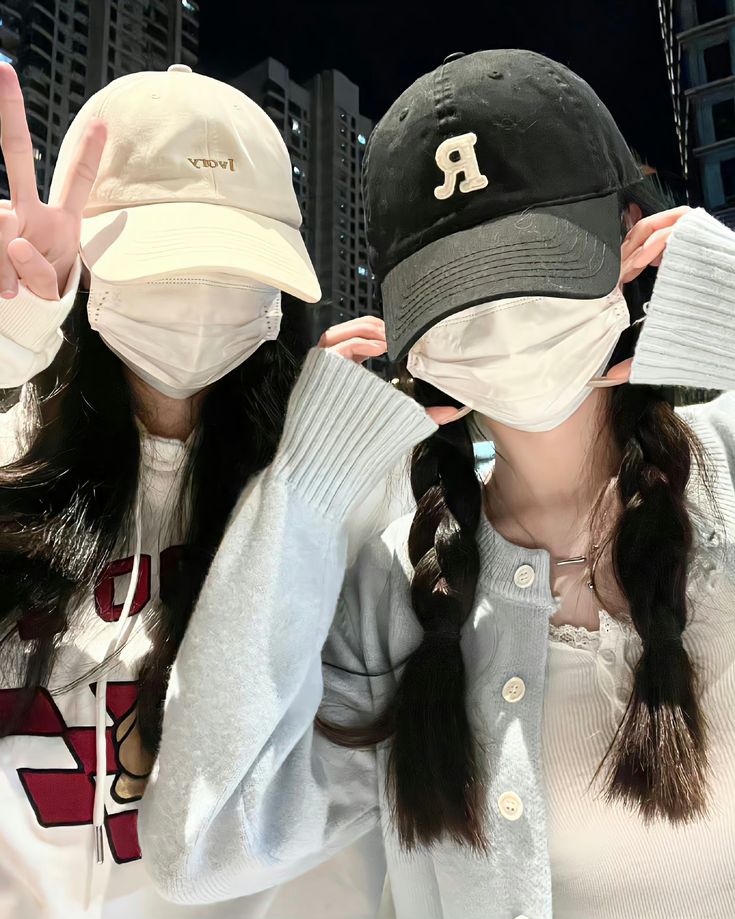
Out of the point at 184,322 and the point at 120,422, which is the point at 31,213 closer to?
the point at 184,322

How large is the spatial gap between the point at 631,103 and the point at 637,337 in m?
1.29

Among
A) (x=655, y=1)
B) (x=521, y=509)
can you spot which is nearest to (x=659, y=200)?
(x=521, y=509)

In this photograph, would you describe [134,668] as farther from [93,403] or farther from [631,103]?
[631,103]

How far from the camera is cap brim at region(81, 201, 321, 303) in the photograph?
961mm

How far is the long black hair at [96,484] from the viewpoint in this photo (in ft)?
3.31

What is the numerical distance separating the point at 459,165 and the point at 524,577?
0.53 m

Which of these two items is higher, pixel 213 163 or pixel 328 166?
pixel 328 166

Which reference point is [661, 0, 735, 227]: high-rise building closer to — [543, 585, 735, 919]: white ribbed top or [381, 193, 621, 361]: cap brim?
[381, 193, 621, 361]: cap brim

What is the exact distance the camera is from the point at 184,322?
3.41 feet

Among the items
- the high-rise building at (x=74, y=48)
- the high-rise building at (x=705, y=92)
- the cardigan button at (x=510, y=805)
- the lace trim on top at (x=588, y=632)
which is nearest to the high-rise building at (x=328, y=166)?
the high-rise building at (x=74, y=48)

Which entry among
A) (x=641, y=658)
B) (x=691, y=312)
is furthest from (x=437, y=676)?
(x=691, y=312)

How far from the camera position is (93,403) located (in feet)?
3.75

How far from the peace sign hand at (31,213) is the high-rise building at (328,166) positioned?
1201mm

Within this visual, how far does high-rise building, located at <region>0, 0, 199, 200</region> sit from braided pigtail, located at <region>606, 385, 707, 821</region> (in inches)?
55.1
